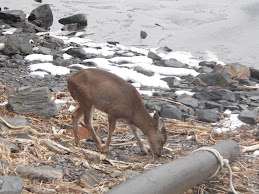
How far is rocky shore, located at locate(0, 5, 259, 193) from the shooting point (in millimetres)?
7582

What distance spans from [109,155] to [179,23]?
19.0 meters

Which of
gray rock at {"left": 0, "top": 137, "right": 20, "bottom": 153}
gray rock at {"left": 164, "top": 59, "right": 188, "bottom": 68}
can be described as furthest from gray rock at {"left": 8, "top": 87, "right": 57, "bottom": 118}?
gray rock at {"left": 164, "top": 59, "right": 188, "bottom": 68}

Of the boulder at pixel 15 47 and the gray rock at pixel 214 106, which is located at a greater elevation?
the gray rock at pixel 214 106

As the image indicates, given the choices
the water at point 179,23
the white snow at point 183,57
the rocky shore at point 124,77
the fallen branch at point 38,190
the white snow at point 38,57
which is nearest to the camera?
the fallen branch at point 38,190

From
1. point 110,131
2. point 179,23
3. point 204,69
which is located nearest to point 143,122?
point 110,131

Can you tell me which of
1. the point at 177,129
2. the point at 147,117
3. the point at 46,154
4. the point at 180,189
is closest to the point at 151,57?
the point at 177,129

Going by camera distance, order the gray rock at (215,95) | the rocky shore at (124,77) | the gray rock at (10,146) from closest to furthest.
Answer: the gray rock at (10,146) < the rocky shore at (124,77) < the gray rock at (215,95)

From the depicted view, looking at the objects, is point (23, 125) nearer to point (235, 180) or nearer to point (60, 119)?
point (60, 119)

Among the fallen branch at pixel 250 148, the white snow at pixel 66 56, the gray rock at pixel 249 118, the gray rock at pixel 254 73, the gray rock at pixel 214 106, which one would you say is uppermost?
the fallen branch at pixel 250 148

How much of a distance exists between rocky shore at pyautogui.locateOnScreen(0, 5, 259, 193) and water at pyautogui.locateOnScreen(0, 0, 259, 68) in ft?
6.75

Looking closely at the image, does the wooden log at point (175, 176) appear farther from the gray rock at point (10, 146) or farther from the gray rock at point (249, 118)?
the gray rock at point (249, 118)

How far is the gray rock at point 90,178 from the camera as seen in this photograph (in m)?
4.66

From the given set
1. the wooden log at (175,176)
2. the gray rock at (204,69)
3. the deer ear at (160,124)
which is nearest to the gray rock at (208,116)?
the deer ear at (160,124)

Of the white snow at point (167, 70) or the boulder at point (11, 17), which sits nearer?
the white snow at point (167, 70)
